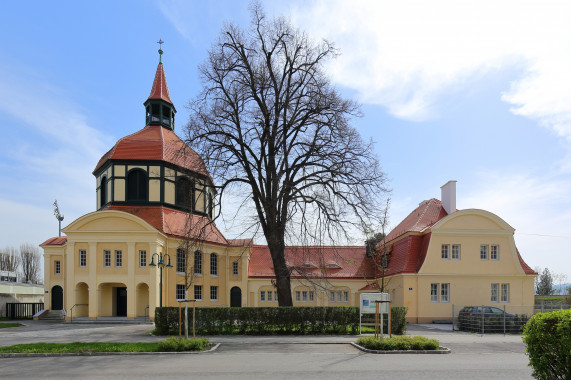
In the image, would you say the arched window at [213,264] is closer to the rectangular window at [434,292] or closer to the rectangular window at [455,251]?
the rectangular window at [434,292]

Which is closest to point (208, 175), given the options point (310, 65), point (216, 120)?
point (216, 120)

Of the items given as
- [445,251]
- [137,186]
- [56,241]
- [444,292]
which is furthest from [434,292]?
[56,241]

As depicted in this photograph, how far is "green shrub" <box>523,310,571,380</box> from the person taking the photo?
845 cm

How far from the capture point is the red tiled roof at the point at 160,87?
44744 millimetres

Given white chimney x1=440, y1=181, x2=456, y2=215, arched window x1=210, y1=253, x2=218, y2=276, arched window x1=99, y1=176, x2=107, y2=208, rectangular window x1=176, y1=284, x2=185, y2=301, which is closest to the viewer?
white chimney x1=440, y1=181, x2=456, y2=215

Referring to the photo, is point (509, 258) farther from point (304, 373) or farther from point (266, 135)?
point (304, 373)

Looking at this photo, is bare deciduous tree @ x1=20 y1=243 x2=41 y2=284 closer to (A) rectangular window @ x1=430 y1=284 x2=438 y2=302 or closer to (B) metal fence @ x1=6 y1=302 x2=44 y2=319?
(B) metal fence @ x1=6 y1=302 x2=44 y2=319

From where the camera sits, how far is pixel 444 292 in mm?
34656

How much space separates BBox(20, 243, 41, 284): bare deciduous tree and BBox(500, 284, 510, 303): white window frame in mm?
84089

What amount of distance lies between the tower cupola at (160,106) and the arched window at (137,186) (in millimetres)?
7289

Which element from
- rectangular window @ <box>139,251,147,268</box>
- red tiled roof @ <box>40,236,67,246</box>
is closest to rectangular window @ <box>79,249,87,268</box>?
rectangular window @ <box>139,251,147,268</box>

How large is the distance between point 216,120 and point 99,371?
1617 cm

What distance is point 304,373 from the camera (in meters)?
12.8

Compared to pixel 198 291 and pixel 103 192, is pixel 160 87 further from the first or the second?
pixel 198 291
